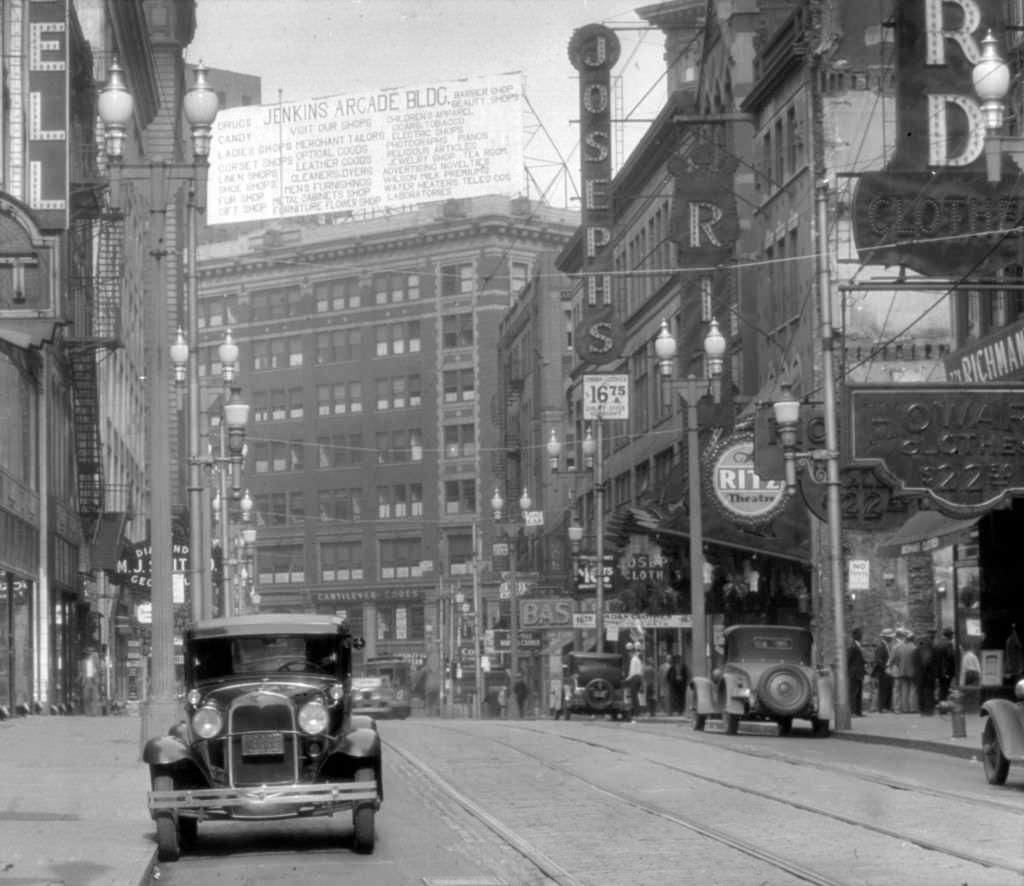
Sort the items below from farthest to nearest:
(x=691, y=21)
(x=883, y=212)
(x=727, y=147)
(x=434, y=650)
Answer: (x=434, y=650), (x=691, y=21), (x=727, y=147), (x=883, y=212)

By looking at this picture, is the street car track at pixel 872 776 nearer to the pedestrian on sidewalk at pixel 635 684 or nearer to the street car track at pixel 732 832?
the street car track at pixel 732 832

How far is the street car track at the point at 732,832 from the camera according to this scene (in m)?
15.4

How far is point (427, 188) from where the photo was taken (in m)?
90.1

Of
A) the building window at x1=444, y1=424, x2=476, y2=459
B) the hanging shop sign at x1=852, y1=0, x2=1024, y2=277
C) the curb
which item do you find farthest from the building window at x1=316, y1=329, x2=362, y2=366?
the curb

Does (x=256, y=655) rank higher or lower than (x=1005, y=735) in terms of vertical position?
higher

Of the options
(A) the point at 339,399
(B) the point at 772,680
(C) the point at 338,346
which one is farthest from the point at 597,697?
(A) the point at 339,399

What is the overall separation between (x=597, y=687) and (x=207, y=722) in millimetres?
37904

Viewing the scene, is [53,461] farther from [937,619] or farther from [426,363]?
[426,363]

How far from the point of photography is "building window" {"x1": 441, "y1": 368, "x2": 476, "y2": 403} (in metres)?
136

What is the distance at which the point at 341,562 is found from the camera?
452 ft

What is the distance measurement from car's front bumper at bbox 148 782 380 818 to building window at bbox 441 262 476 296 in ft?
377

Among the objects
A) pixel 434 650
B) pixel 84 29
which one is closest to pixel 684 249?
pixel 84 29

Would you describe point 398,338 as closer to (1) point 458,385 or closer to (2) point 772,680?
(1) point 458,385

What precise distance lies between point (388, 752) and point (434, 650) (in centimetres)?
9821
